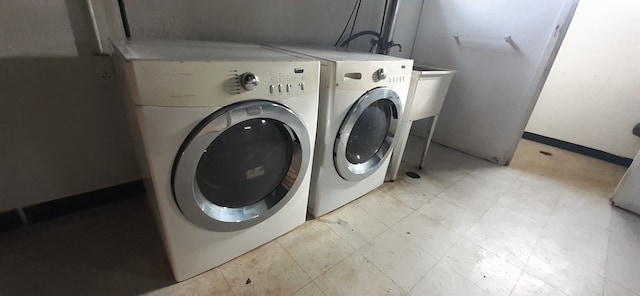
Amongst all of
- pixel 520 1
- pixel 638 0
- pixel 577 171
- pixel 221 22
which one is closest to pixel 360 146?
pixel 221 22

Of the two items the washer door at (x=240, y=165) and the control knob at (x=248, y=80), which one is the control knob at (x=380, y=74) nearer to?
the washer door at (x=240, y=165)

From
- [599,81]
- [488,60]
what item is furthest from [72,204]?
[599,81]

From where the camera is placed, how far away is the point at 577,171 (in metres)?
2.25

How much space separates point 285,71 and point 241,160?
0.37 meters

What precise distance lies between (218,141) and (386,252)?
36.3 inches

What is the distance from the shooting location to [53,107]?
1.10 m

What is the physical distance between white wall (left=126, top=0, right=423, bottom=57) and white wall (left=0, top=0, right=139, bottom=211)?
24 centimetres

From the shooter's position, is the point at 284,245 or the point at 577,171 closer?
the point at 284,245

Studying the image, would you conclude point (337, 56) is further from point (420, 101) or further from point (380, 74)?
point (420, 101)

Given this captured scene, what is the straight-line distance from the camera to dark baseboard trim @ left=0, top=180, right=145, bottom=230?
115cm

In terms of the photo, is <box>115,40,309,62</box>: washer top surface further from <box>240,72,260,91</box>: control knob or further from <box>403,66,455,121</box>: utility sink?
<box>403,66,455,121</box>: utility sink

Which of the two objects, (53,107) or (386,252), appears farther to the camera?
(386,252)

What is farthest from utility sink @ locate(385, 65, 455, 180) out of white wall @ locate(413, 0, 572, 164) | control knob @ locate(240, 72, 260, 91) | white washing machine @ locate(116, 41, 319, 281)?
control knob @ locate(240, 72, 260, 91)

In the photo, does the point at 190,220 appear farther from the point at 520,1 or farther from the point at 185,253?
the point at 520,1
